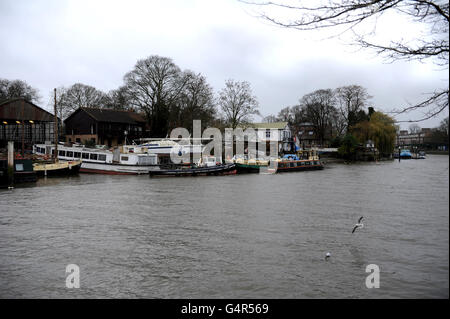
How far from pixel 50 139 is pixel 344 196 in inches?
1789

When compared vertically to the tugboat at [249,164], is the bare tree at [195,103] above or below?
above

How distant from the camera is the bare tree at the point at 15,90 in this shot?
2397 inches

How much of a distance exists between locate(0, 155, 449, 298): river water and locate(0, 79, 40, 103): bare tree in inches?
2015

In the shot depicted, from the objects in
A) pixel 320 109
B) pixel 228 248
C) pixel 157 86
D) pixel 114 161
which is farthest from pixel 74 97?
pixel 228 248

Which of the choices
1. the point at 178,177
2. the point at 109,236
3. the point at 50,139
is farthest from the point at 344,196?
the point at 50,139

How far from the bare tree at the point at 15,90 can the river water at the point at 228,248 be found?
168ft

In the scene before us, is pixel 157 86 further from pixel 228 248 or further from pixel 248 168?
pixel 228 248

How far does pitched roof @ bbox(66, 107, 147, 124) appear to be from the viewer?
57.8 m

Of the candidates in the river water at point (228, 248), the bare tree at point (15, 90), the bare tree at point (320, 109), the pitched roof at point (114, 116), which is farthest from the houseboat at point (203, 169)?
the bare tree at point (320, 109)

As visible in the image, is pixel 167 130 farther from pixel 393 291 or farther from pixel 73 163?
pixel 393 291

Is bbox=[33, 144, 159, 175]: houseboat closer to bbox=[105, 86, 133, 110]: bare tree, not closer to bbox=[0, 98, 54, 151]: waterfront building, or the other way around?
bbox=[0, 98, 54, 151]: waterfront building

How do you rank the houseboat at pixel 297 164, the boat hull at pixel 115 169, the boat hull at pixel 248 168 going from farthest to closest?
the houseboat at pixel 297 164, the boat hull at pixel 248 168, the boat hull at pixel 115 169

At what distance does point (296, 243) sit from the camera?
34.4ft

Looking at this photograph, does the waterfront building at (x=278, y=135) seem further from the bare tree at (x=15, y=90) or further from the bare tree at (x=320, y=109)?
the bare tree at (x=15, y=90)
